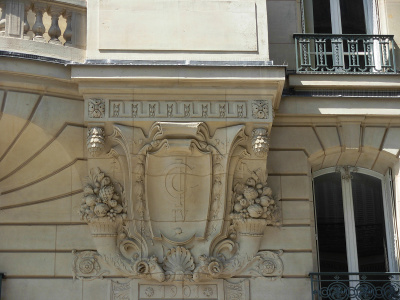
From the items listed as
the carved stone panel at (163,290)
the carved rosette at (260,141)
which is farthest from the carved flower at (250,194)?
the carved stone panel at (163,290)

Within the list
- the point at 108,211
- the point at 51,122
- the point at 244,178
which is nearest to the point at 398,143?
the point at 244,178

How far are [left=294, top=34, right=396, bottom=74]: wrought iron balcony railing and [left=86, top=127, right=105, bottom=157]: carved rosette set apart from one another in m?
3.00

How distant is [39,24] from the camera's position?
930 centimetres

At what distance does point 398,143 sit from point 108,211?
13.4 feet

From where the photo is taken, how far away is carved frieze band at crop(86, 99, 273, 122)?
9164 mm

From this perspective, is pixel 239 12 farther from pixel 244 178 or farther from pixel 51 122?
pixel 51 122

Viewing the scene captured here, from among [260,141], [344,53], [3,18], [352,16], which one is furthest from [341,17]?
[3,18]

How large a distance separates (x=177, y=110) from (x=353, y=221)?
3.04 metres

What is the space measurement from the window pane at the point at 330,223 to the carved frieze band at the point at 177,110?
170 centimetres

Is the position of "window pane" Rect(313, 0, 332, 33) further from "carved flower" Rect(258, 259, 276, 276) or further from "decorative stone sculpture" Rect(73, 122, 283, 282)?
"carved flower" Rect(258, 259, 276, 276)

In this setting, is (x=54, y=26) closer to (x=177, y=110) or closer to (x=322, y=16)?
(x=177, y=110)

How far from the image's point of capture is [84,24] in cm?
956

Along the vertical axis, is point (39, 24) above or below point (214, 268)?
above

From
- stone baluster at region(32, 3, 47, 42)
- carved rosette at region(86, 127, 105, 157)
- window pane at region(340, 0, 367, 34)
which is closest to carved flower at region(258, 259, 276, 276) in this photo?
carved rosette at region(86, 127, 105, 157)
